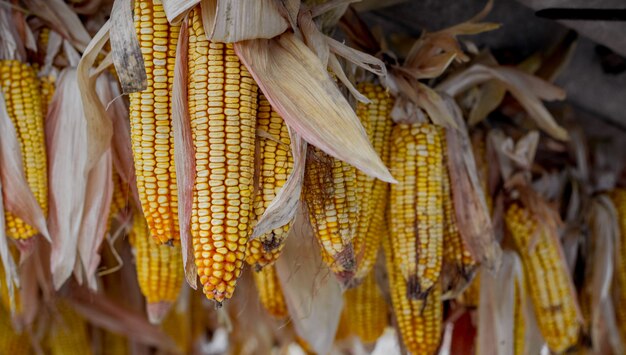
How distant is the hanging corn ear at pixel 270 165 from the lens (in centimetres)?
141

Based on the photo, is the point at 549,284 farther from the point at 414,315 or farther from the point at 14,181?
the point at 14,181

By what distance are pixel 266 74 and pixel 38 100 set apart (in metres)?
0.75

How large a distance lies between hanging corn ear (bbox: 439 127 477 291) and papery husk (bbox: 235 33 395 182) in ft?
2.30

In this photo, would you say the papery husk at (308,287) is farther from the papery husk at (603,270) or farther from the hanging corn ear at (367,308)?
the papery husk at (603,270)

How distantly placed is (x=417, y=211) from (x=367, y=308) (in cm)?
63

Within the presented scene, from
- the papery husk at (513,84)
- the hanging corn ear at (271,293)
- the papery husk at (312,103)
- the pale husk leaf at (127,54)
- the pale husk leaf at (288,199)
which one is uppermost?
the pale husk leaf at (127,54)

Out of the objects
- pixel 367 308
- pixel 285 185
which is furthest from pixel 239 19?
pixel 367 308

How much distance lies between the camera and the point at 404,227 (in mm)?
1905

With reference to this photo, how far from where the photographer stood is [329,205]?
4.89 ft

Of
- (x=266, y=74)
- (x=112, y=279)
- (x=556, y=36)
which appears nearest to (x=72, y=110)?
(x=266, y=74)

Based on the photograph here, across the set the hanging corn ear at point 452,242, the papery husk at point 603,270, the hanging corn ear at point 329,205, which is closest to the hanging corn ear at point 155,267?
the hanging corn ear at point 329,205

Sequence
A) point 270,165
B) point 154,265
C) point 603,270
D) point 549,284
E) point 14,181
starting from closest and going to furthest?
point 270,165
point 14,181
point 154,265
point 549,284
point 603,270

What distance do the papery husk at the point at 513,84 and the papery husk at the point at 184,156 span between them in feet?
3.28

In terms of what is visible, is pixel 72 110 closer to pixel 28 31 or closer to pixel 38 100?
pixel 38 100
